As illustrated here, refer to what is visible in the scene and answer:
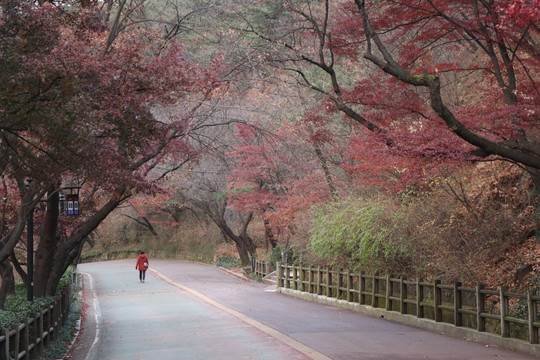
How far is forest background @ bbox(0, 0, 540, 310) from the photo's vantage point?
32.7 feet

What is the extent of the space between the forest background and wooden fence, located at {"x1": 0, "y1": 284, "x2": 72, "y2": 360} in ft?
4.89

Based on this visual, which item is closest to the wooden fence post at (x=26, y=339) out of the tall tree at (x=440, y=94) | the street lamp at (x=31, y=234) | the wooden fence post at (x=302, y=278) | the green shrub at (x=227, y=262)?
the street lamp at (x=31, y=234)

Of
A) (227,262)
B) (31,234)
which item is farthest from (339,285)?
(227,262)

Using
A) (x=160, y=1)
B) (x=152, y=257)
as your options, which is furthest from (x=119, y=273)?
(x=160, y=1)

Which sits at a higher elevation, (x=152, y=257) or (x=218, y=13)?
(x=218, y=13)

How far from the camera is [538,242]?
50.8 feet

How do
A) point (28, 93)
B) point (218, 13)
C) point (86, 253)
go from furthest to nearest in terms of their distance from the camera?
point (86, 253) → point (218, 13) → point (28, 93)

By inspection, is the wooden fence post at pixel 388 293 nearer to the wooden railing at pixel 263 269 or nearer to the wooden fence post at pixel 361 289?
the wooden fence post at pixel 361 289

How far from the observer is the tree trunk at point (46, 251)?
16.6 meters

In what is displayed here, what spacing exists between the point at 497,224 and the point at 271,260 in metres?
21.5

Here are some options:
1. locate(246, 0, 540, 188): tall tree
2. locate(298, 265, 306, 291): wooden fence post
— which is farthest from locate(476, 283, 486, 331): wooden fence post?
locate(298, 265, 306, 291): wooden fence post

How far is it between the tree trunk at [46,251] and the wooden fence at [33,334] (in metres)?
0.68

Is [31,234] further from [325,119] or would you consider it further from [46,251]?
[325,119]

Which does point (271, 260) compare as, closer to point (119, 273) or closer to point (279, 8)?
point (119, 273)
